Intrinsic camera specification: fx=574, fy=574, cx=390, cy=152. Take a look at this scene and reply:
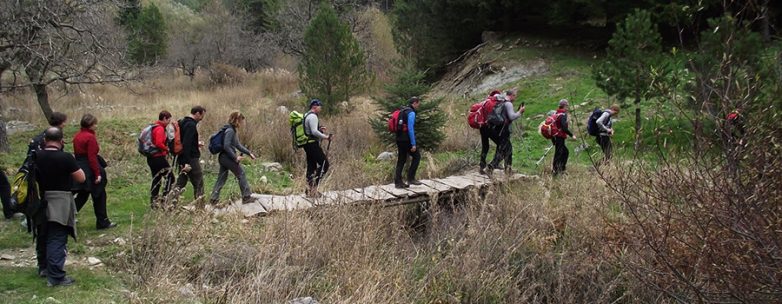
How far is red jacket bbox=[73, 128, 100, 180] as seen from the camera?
682 centimetres

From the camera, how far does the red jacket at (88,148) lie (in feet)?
22.4

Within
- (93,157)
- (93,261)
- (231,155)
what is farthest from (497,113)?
(93,261)

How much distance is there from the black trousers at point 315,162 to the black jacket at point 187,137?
5.30 feet

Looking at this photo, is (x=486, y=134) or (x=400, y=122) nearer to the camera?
(x=400, y=122)

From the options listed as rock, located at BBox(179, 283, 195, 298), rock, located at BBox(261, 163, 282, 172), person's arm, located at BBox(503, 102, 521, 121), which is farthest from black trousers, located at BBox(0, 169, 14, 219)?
person's arm, located at BBox(503, 102, 521, 121)

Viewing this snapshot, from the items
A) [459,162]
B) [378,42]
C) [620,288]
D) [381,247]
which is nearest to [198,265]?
[381,247]

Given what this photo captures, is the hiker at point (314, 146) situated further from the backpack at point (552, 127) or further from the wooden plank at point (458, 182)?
the backpack at point (552, 127)

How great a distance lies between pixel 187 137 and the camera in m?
→ 7.82

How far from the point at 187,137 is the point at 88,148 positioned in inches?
51.4

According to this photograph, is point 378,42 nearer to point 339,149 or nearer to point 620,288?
point 339,149

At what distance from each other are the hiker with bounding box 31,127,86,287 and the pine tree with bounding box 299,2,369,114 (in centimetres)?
1180

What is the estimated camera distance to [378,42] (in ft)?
96.8

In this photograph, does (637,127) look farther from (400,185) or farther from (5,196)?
(5,196)

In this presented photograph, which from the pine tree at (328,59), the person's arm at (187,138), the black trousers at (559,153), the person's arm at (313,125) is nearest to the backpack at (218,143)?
the person's arm at (187,138)
